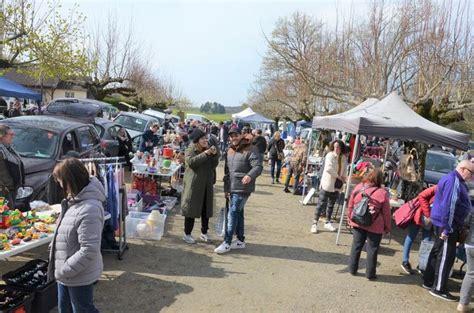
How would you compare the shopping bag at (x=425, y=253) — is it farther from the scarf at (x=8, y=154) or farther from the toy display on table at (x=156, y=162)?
the scarf at (x=8, y=154)

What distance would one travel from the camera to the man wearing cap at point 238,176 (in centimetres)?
628

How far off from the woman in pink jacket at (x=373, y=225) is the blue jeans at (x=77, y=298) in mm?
3996

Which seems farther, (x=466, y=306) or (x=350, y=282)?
(x=350, y=282)

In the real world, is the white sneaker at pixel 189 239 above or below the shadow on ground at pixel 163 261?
above

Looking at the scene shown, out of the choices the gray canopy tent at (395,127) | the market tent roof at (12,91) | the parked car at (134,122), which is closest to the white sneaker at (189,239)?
the gray canopy tent at (395,127)

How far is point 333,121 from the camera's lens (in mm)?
8812

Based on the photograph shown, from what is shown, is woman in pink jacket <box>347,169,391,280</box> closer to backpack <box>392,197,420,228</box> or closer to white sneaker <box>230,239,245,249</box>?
backpack <box>392,197,420,228</box>

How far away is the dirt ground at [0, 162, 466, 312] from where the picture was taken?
15.8 ft

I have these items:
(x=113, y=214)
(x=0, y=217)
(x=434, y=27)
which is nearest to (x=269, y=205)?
(x=113, y=214)

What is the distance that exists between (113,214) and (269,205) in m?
5.76

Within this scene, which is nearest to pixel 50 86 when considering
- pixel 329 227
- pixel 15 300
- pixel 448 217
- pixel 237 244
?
pixel 329 227

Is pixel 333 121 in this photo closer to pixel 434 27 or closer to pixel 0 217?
pixel 434 27

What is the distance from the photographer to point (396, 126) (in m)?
7.73

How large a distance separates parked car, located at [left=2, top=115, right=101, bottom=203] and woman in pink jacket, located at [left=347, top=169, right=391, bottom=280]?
4698 millimetres
